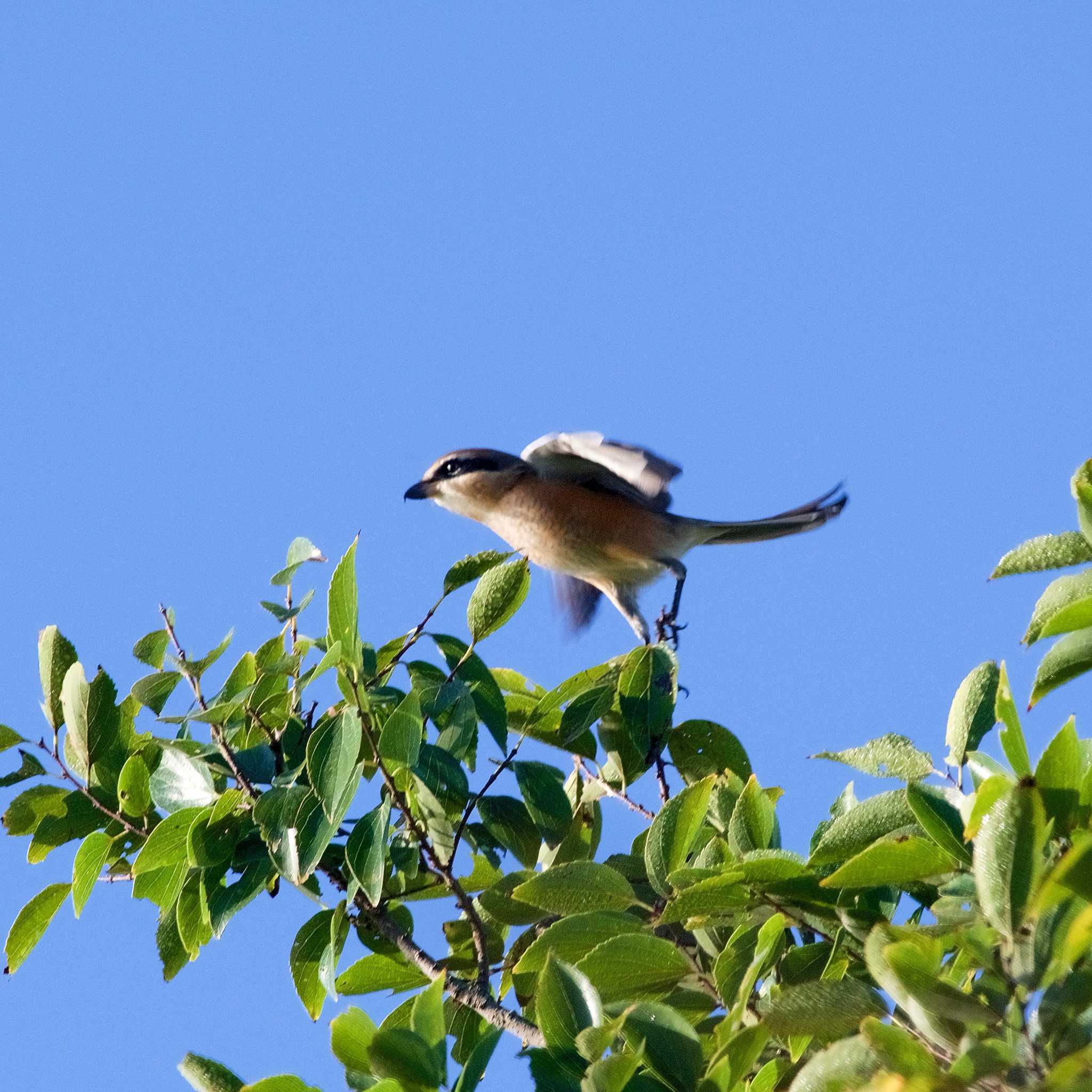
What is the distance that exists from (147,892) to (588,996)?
115cm

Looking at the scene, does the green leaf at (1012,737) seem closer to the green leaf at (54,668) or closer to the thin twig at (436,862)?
the thin twig at (436,862)

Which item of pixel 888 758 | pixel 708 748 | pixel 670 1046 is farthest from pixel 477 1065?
pixel 708 748

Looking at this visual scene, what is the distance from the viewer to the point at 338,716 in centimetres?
247

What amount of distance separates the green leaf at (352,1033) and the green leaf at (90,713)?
120 cm

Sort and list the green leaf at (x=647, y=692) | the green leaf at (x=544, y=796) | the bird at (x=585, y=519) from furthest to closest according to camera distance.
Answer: the bird at (x=585, y=519), the green leaf at (x=647, y=692), the green leaf at (x=544, y=796)

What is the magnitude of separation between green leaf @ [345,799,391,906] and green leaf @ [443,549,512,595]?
0.64m

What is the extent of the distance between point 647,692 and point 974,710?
902mm

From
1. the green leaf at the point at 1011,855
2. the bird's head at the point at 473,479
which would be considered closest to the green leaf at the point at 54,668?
the green leaf at the point at 1011,855

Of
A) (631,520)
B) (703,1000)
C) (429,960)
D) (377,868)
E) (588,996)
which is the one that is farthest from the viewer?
(631,520)

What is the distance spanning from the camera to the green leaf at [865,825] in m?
2.13

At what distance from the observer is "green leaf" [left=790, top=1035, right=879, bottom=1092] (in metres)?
1.57

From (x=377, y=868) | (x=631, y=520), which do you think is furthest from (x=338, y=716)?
(x=631, y=520)

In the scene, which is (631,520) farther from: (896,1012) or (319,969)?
(896,1012)

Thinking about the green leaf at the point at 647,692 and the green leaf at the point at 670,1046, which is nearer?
the green leaf at the point at 670,1046
